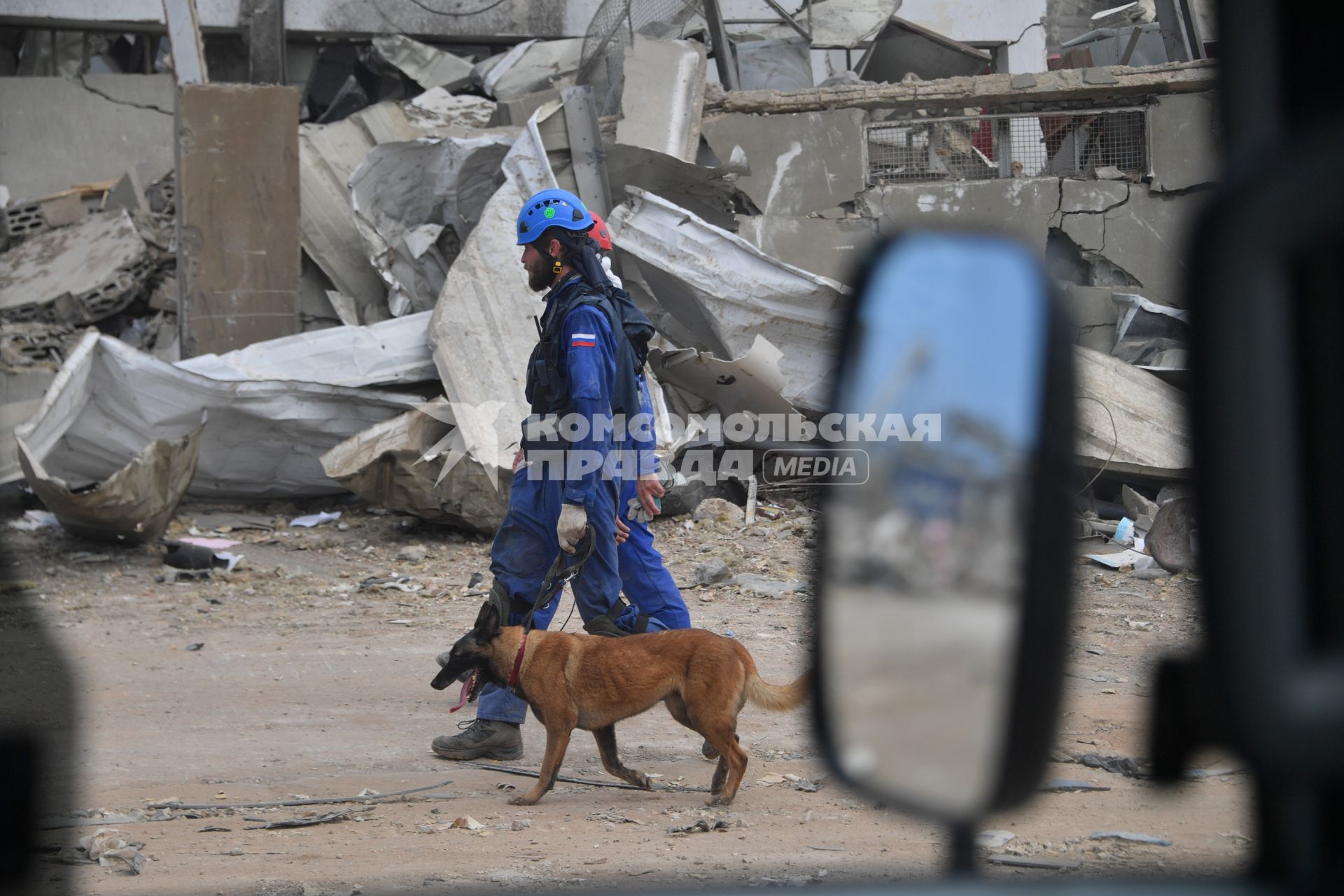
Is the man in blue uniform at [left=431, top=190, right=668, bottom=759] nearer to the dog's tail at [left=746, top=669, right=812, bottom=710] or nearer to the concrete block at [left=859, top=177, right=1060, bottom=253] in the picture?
the dog's tail at [left=746, top=669, right=812, bottom=710]

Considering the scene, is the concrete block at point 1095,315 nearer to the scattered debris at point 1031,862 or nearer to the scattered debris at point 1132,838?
the scattered debris at point 1132,838

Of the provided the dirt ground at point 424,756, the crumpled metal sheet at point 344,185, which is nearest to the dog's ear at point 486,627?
the dirt ground at point 424,756

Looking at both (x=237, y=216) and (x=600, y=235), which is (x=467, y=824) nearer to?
(x=600, y=235)

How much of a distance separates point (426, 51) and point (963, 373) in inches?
581

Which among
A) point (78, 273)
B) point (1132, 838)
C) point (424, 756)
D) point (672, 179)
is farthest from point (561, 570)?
point (78, 273)

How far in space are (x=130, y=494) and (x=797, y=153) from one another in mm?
6139

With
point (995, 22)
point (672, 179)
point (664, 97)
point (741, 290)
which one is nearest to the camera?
point (741, 290)

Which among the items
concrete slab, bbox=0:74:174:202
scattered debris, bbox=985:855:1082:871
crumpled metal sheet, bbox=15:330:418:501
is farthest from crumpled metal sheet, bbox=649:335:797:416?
concrete slab, bbox=0:74:174:202

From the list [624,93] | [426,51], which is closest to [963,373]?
[624,93]

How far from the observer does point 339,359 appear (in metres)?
8.48

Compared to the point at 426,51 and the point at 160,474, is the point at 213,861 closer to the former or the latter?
the point at 160,474

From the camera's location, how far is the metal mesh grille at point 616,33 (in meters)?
11.2

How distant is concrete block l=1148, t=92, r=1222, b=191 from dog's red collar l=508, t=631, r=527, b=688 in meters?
8.50

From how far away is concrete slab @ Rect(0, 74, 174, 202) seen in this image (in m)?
13.8
